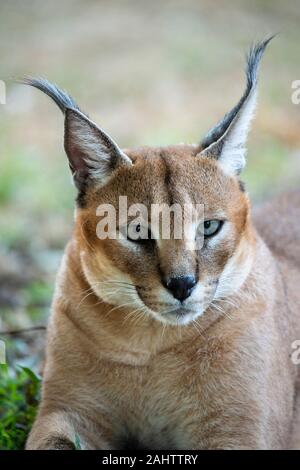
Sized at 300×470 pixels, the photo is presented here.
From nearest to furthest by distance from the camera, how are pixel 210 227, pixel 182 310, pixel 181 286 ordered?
pixel 181 286 < pixel 182 310 < pixel 210 227

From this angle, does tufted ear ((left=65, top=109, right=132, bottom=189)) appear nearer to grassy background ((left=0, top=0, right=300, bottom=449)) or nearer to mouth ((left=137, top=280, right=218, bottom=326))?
mouth ((left=137, top=280, right=218, bottom=326))

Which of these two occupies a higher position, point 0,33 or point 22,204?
point 0,33

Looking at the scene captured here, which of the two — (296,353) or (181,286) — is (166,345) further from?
(296,353)

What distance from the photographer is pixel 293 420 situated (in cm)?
453

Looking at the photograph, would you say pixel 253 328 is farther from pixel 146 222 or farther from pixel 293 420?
pixel 146 222

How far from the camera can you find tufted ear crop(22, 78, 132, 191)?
4.30 metres

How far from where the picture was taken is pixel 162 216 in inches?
162

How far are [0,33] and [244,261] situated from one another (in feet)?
36.2

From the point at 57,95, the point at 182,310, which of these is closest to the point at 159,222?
the point at 182,310

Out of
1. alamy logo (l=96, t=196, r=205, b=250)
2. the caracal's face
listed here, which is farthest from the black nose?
alamy logo (l=96, t=196, r=205, b=250)

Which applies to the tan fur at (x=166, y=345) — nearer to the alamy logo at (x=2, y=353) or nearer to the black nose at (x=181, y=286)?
the black nose at (x=181, y=286)

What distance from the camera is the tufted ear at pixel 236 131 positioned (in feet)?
14.3

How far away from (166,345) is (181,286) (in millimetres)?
550

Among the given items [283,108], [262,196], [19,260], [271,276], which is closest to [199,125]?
[283,108]
